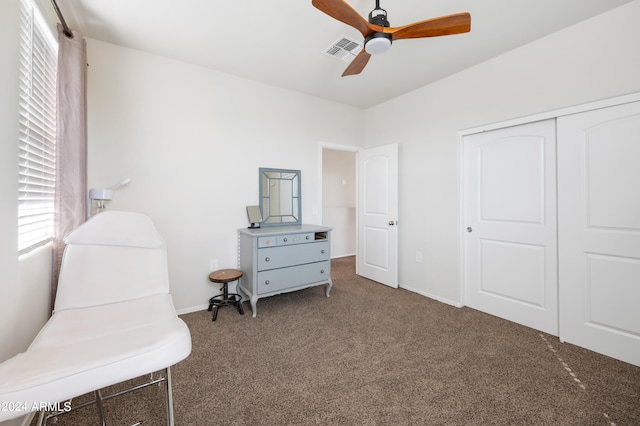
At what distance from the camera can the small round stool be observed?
2.58 meters

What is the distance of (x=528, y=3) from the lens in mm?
1875

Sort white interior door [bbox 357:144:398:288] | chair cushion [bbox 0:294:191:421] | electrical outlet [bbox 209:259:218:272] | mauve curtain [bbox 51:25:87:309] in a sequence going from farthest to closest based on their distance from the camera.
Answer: white interior door [bbox 357:144:398:288] → electrical outlet [bbox 209:259:218:272] → mauve curtain [bbox 51:25:87:309] → chair cushion [bbox 0:294:191:421]

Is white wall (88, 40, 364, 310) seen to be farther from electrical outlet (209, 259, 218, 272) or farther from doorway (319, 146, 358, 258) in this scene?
doorway (319, 146, 358, 258)

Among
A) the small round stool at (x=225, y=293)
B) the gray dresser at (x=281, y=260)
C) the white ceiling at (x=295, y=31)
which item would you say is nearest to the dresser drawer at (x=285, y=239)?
the gray dresser at (x=281, y=260)

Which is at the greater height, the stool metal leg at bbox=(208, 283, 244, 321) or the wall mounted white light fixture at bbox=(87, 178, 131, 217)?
the wall mounted white light fixture at bbox=(87, 178, 131, 217)

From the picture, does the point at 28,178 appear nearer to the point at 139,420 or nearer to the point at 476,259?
the point at 139,420

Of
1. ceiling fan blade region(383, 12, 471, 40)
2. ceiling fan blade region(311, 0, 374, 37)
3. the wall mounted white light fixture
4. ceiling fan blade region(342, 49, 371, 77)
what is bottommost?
the wall mounted white light fixture

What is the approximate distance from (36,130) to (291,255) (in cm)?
215

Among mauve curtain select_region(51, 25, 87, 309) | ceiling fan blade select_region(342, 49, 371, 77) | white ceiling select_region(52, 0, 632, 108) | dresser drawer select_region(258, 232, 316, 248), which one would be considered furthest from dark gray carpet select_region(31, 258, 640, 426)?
white ceiling select_region(52, 0, 632, 108)

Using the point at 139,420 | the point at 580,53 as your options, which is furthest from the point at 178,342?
the point at 580,53

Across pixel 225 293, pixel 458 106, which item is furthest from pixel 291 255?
pixel 458 106

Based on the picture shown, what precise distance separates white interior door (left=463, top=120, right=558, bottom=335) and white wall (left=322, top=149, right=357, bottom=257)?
2.87 meters

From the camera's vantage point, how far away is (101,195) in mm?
2062

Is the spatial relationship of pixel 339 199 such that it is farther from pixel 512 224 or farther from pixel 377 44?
pixel 377 44
